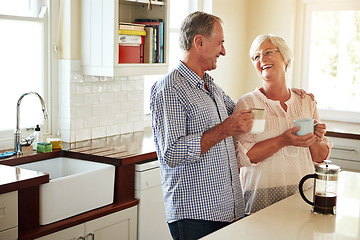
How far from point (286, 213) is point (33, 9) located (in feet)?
7.65

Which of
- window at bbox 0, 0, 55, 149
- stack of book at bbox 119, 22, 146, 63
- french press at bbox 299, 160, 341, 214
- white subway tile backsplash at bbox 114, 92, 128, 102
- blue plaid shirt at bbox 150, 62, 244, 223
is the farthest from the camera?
white subway tile backsplash at bbox 114, 92, 128, 102

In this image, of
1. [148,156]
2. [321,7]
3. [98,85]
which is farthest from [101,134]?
[321,7]

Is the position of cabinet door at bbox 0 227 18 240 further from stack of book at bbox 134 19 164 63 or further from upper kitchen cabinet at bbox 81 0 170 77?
stack of book at bbox 134 19 164 63

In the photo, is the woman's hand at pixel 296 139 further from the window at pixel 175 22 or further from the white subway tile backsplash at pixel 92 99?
the window at pixel 175 22

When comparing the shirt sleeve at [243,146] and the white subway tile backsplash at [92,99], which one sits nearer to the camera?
the shirt sleeve at [243,146]

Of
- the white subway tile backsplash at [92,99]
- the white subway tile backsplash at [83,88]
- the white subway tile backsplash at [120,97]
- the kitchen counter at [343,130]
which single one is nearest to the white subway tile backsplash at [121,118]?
the white subway tile backsplash at [120,97]

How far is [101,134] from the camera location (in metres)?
3.92

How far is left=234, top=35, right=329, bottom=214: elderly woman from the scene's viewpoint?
2.44m

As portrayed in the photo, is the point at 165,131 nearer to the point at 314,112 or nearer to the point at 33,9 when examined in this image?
the point at 314,112

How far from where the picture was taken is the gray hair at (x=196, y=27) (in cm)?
236

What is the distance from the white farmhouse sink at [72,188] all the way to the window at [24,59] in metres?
0.38

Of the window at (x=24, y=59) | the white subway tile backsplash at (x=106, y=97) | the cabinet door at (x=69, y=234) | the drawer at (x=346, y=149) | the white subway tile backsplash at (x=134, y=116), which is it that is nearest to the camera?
the cabinet door at (x=69, y=234)

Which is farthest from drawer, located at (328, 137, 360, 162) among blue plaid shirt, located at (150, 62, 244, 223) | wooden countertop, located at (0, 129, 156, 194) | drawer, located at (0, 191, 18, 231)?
drawer, located at (0, 191, 18, 231)

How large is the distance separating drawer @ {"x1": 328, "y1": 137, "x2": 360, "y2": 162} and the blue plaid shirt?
2.49 m
